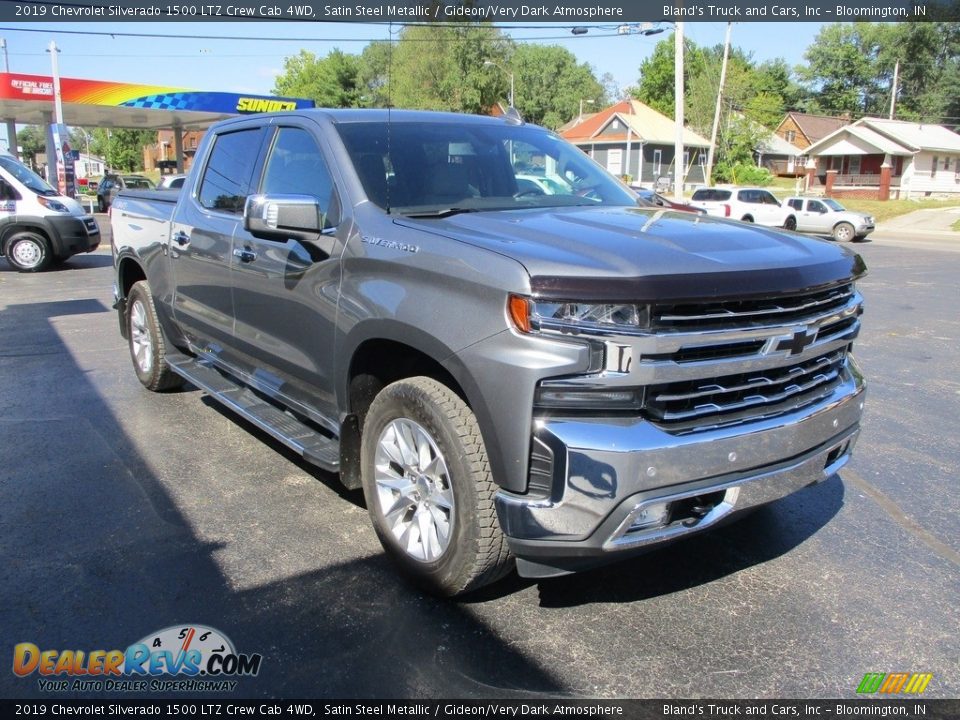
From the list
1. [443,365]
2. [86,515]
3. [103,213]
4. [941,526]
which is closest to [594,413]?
[443,365]

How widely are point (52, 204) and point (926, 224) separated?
3479 cm

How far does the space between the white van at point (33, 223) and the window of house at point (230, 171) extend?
11.1 metres

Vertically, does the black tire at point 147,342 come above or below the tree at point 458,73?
below

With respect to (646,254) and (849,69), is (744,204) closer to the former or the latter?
(646,254)

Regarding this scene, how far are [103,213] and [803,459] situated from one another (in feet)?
123

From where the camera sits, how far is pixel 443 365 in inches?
112

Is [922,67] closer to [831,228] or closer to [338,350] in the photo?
[831,228]

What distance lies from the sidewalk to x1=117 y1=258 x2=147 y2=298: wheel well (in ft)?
97.3

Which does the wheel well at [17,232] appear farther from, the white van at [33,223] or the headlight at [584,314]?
the headlight at [584,314]

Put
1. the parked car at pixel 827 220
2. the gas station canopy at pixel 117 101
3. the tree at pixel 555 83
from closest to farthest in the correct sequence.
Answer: the parked car at pixel 827 220 < the gas station canopy at pixel 117 101 < the tree at pixel 555 83

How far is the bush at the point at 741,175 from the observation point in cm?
5647

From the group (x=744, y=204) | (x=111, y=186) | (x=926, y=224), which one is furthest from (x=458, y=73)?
(x=926, y=224)

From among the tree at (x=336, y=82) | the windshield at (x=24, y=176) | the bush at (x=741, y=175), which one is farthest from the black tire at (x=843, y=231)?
the tree at (x=336, y=82)

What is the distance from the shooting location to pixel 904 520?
3.98 metres
